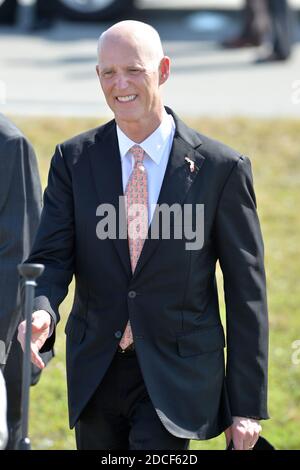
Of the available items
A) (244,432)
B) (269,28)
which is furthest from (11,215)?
(269,28)

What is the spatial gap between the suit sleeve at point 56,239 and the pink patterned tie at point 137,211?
0.22 metres

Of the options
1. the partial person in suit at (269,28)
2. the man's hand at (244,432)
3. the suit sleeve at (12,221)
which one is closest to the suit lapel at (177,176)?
the man's hand at (244,432)

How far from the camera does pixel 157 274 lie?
505cm

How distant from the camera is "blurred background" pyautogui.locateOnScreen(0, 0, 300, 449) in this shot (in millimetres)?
8312

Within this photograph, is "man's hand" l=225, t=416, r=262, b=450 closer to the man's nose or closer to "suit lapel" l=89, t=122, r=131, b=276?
"suit lapel" l=89, t=122, r=131, b=276

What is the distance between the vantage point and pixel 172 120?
5215mm

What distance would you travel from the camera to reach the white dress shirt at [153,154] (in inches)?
201

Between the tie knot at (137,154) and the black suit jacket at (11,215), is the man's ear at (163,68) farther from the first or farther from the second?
the black suit jacket at (11,215)

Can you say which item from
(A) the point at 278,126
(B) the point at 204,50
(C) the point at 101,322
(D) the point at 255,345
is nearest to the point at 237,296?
(D) the point at 255,345

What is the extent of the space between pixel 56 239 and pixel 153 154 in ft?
1.54

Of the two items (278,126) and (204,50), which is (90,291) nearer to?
(278,126)

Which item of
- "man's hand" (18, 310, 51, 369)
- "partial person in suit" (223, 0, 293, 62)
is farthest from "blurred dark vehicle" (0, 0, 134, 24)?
"man's hand" (18, 310, 51, 369)

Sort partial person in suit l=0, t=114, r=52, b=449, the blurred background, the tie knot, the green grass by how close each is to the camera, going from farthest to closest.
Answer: the blurred background
the green grass
partial person in suit l=0, t=114, r=52, b=449
the tie knot

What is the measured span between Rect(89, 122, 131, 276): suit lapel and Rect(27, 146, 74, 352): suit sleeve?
0.11 meters
